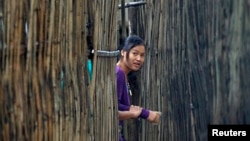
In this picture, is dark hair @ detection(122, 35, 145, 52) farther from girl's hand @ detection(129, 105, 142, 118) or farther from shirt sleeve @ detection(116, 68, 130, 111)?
girl's hand @ detection(129, 105, 142, 118)

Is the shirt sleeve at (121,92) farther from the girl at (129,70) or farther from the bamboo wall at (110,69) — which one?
the bamboo wall at (110,69)

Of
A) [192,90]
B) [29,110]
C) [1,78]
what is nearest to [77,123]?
[29,110]

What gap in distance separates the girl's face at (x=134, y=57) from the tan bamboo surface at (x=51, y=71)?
688 mm

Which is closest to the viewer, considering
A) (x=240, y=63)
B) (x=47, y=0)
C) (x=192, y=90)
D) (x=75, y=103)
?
(x=47, y=0)

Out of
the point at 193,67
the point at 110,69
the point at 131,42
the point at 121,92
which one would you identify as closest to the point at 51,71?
the point at 110,69

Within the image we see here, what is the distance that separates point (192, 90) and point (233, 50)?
1.81 ft

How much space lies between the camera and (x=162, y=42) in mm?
3961

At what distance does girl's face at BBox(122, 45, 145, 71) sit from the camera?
3.45 meters

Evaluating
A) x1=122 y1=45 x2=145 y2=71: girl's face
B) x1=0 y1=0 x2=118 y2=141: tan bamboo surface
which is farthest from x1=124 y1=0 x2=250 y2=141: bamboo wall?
x1=0 y1=0 x2=118 y2=141: tan bamboo surface

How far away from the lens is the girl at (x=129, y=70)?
3.28 m

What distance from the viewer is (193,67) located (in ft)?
14.0

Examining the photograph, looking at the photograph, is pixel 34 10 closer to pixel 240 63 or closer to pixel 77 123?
pixel 77 123

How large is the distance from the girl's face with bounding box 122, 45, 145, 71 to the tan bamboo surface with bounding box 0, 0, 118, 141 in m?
0.69

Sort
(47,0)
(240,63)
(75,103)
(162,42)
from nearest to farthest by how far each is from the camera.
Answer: (47,0)
(75,103)
(162,42)
(240,63)
